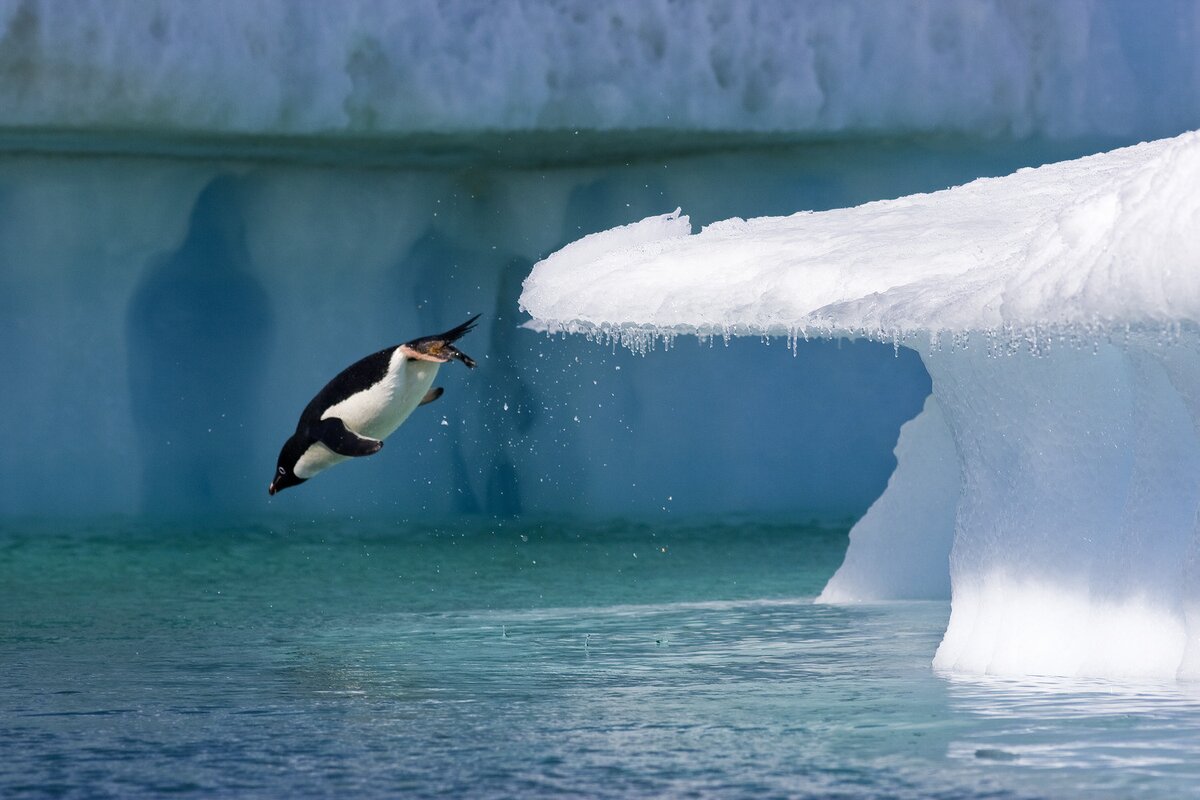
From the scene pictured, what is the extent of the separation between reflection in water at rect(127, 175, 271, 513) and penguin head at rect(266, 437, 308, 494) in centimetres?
1016

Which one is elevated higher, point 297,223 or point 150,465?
point 297,223

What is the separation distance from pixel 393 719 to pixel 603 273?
291 centimetres

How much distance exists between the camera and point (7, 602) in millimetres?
11953

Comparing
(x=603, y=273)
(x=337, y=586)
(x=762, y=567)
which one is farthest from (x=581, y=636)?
(x=762, y=567)

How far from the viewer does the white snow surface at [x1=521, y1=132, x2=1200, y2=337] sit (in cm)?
586

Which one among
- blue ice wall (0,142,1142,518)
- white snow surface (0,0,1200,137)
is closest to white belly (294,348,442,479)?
white snow surface (0,0,1200,137)

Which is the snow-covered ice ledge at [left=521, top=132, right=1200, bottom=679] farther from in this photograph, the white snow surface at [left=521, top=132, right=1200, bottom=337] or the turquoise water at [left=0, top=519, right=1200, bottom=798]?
the turquoise water at [left=0, top=519, right=1200, bottom=798]

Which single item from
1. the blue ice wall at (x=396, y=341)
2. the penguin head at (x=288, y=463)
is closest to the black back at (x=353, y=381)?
the penguin head at (x=288, y=463)

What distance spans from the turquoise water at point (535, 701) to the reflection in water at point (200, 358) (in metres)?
5.92

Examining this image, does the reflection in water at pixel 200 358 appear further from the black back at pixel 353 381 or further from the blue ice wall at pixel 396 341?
the black back at pixel 353 381

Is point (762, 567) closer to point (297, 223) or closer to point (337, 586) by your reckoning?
point (337, 586)

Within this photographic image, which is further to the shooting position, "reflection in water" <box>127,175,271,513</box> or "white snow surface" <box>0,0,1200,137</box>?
"reflection in water" <box>127,175,271,513</box>

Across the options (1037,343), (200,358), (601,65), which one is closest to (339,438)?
(1037,343)

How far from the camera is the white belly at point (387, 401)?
8.21 metres
